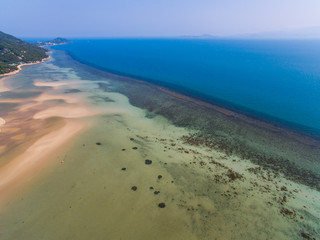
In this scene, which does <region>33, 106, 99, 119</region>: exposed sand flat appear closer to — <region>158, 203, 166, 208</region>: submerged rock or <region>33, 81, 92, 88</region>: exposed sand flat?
<region>33, 81, 92, 88</region>: exposed sand flat

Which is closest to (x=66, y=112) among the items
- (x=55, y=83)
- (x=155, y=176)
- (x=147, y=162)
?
(x=147, y=162)

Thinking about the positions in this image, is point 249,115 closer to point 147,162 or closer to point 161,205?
point 147,162

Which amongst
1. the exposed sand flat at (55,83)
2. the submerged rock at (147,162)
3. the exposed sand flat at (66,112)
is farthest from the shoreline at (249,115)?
the exposed sand flat at (55,83)

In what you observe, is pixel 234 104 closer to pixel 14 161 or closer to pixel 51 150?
pixel 51 150

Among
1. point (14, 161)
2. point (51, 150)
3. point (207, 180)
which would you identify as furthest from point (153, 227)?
point (14, 161)

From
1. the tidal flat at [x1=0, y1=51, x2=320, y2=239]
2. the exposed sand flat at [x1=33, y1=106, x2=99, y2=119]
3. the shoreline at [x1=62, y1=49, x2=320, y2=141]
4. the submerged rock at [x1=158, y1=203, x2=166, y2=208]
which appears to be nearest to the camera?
the tidal flat at [x1=0, y1=51, x2=320, y2=239]

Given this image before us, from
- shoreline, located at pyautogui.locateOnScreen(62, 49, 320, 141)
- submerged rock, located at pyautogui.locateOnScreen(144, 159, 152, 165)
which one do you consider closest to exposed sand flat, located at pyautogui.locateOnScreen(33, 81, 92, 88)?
shoreline, located at pyautogui.locateOnScreen(62, 49, 320, 141)
